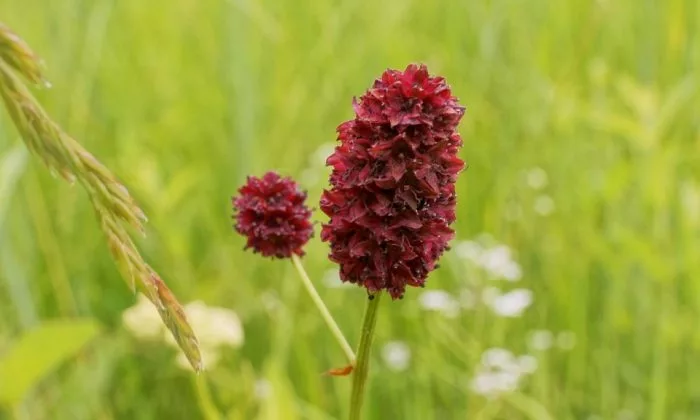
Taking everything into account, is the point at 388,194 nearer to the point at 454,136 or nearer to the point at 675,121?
the point at 454,136

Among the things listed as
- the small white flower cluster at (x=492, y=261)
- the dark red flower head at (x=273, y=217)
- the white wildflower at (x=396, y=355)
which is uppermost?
the small white flower cluster at (x=492, y=261)

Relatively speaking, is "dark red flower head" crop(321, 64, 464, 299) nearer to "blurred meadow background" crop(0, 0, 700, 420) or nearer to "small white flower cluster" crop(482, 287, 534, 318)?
"blurred meadow background" crop(0, 0, 700, 420)

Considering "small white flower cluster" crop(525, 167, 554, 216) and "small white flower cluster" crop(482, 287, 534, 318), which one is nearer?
"small white flower cluster" crop(482, 287, 534, 318)

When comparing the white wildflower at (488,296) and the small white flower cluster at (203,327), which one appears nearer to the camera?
the small white flower cluster at (203,327)

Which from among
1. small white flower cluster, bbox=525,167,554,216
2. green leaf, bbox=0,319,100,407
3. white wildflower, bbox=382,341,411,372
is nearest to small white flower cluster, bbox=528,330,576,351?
white wildflower, bbox=382,341,411,372

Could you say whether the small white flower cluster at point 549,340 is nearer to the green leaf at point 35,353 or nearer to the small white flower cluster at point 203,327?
the small white flower cluster at point 203,327

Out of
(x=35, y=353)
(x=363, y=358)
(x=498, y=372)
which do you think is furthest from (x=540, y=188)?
(x=363, y=358)

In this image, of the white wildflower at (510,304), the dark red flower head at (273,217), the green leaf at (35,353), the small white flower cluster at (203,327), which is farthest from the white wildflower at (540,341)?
the dark red flower head at (273,217)

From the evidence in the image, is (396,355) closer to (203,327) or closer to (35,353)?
(203,327)
